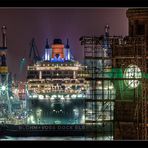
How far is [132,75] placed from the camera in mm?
8469

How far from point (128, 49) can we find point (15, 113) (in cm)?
1349

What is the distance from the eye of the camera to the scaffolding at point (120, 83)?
27.1 ft

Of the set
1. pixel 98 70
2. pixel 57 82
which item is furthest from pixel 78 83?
pixel 98 70

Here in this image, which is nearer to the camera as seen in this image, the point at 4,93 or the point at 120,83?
the point at 120,83

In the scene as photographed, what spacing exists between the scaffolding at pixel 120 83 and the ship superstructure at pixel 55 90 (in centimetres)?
761

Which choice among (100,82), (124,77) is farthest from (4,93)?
(124,77)

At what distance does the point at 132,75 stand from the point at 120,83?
A: 1.16ft

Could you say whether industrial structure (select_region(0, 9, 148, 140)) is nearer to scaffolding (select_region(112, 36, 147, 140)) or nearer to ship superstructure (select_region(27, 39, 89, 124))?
scaffolding (select_region(112, 36, 147, 140))

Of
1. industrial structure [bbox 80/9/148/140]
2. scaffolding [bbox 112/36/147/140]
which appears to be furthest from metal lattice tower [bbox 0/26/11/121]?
scaffolding [bbox 112/36/147/140]

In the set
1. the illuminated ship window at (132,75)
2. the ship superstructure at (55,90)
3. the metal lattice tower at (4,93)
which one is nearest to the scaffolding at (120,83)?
the illuminated ship window at (132,75)

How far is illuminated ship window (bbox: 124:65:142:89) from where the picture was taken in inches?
328

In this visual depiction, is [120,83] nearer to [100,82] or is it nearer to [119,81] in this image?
[119,81]
